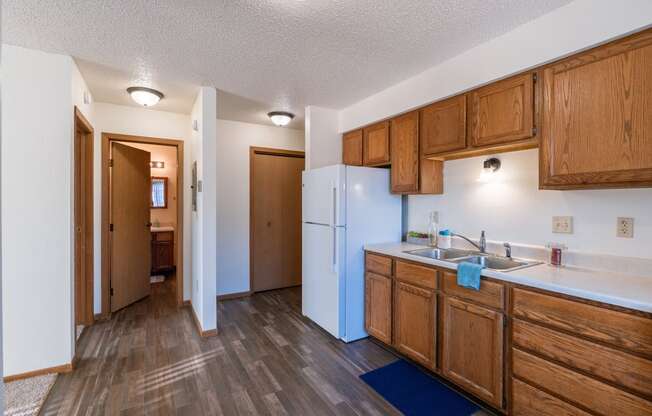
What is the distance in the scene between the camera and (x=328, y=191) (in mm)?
3102

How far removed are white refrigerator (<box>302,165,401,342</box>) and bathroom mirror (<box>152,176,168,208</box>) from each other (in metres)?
3.67

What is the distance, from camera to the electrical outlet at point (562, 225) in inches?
84.0

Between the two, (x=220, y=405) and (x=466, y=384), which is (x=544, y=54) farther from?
(x=220, y=405)

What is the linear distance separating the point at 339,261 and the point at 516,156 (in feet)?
5.38

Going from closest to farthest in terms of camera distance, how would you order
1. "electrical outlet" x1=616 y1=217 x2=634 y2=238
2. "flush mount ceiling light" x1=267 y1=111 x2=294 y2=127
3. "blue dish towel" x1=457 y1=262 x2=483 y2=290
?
"electrical outlet" x1=616 y1=217 x2=634 y2=238 → "blue dish towel" x1=457 y1=262 x2=483 y2=290 → "flush mount ceiling light" x1=267 y1=111 x2=294 y2=127

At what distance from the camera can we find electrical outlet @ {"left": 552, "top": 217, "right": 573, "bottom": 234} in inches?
84.0

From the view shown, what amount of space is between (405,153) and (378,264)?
3.40 ft

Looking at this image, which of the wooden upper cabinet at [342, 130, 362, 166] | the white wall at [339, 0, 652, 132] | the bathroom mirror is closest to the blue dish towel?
the white wall at [339, 0, 652, 132]

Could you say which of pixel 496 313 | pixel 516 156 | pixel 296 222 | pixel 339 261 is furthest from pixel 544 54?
pixel 296 222

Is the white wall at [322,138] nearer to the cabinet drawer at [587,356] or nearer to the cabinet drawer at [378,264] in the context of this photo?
the cabinet drawer at [378,264]

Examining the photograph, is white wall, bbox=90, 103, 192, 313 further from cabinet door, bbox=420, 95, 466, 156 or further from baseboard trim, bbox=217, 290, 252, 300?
cabinet door, bbox=420, 95, 466, 156

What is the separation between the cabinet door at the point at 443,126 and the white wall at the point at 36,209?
2.81 metres

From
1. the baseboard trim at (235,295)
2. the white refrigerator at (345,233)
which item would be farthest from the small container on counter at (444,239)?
the baseboard trim at (235,295)

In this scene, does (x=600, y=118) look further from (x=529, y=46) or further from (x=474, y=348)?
(x=474, y=348)
